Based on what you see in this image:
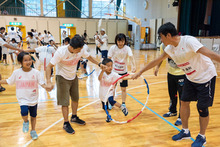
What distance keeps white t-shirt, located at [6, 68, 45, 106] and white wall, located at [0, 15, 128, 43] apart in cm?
2633

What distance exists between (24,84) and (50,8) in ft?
90.6

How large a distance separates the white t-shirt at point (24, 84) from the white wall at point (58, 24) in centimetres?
2633

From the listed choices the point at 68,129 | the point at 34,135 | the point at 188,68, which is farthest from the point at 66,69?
the point at 188,68

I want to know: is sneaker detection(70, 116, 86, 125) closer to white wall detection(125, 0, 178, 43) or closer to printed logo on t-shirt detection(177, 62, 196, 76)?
printed logo on t-shirt detection(177, 62, 196, 76)

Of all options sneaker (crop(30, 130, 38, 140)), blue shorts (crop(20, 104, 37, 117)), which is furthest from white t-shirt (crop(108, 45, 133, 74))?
sneaker (crop(30, 130, 38, 140))

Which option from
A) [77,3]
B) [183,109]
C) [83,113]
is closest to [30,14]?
[77,3]

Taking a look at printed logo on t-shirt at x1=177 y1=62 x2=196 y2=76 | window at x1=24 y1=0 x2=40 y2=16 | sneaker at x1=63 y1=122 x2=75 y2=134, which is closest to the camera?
printed logo on t-shirt at x1=177 y1=62 x2=196 y2=76

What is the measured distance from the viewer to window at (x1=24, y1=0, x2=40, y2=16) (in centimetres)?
2691

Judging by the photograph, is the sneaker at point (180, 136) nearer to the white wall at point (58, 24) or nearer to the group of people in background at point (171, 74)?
the group of people in background at point (171, 74)

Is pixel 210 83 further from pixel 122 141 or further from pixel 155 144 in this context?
pixel 122 141

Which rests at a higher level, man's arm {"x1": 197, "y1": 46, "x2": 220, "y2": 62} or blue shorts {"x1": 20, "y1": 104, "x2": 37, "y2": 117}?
man's arm {"x1": 197, "y1": 46, "x2": 220, "y2": 62}

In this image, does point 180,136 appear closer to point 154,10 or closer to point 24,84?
point 24,84

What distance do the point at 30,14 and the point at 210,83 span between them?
2909 cm

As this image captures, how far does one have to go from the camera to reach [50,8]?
28125 millimetres
